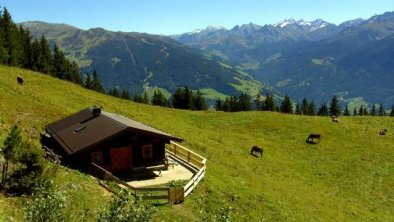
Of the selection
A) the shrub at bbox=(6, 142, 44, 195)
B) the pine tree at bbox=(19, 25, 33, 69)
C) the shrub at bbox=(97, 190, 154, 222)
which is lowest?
the shrub at bbox=(6, 142, 44, 195)

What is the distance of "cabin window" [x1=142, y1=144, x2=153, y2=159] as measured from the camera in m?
44.0

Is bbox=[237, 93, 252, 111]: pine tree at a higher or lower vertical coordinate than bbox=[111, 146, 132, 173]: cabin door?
lower

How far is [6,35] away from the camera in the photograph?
11194 cm

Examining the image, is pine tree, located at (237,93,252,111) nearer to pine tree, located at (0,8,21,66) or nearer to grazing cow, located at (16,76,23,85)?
pine tree, located at (0,8,21,66)

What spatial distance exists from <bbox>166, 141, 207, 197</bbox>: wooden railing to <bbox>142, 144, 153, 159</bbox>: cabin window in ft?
16.0

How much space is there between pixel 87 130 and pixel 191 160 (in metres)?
11.3

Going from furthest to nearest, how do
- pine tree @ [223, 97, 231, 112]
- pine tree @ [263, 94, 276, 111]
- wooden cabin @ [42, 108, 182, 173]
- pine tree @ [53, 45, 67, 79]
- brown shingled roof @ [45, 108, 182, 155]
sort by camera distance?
pine tree @ [223, 97, 231, 112], pine tree @ [263, 94, 276, 111], pine tree @ [53, 45, 67, 79], brown shingled roof @ [45, 108, 182, 155], wooden cabin @ [42, 108, 182, 173]

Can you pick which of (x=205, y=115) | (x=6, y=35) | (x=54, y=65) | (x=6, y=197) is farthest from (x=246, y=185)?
(x=54, y=65)

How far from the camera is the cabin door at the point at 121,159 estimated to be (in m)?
42.2

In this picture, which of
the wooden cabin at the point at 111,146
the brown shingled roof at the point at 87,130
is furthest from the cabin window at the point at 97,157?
the brown shingled roof at the point at 87,130

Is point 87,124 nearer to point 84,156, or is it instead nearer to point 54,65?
point 84,156

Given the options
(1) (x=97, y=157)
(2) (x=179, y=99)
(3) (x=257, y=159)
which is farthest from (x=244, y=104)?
(1) (x=97, y=157)

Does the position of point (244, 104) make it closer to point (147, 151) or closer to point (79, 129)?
point (79, 129)

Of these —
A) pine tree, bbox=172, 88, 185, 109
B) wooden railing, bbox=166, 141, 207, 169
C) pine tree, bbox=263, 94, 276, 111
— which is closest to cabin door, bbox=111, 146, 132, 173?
wooden railing, bbox=166, 141, 207, 169
